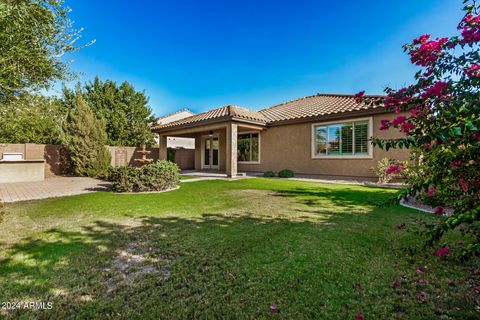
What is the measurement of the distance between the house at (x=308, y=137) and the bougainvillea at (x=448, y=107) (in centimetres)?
866

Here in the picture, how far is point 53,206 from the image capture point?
263 inches

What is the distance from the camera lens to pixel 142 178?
9.01 meters

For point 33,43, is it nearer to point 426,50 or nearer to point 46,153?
point 426,50

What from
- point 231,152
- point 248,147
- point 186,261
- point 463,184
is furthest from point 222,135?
point 463,184

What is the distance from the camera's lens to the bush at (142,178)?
892 centimetres

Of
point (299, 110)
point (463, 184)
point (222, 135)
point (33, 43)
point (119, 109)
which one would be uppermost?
point (119, 109)

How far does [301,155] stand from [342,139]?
8.67 feet

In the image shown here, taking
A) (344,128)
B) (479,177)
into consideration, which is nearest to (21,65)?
(479,177)

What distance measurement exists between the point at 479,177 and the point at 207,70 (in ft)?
75.3

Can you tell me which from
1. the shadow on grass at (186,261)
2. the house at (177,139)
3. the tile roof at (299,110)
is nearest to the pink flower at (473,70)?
the shadow on grass at (186,261)

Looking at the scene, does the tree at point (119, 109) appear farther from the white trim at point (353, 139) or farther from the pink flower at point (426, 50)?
the pink flower at point (426, 50)

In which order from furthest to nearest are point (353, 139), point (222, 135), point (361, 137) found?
1. point (222, 135)
2. point (353, 139)
3. point (361, 137)

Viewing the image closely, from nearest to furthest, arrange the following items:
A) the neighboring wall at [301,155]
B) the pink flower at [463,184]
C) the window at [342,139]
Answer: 1. the pink flower at [463,184]
2. the neighboring wall at [301,155]
3. the window at [342,139]

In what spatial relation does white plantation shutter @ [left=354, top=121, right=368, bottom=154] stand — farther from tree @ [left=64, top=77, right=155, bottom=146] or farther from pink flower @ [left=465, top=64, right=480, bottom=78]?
tree @ [left=64, top=77, right=155, bottom=146]
